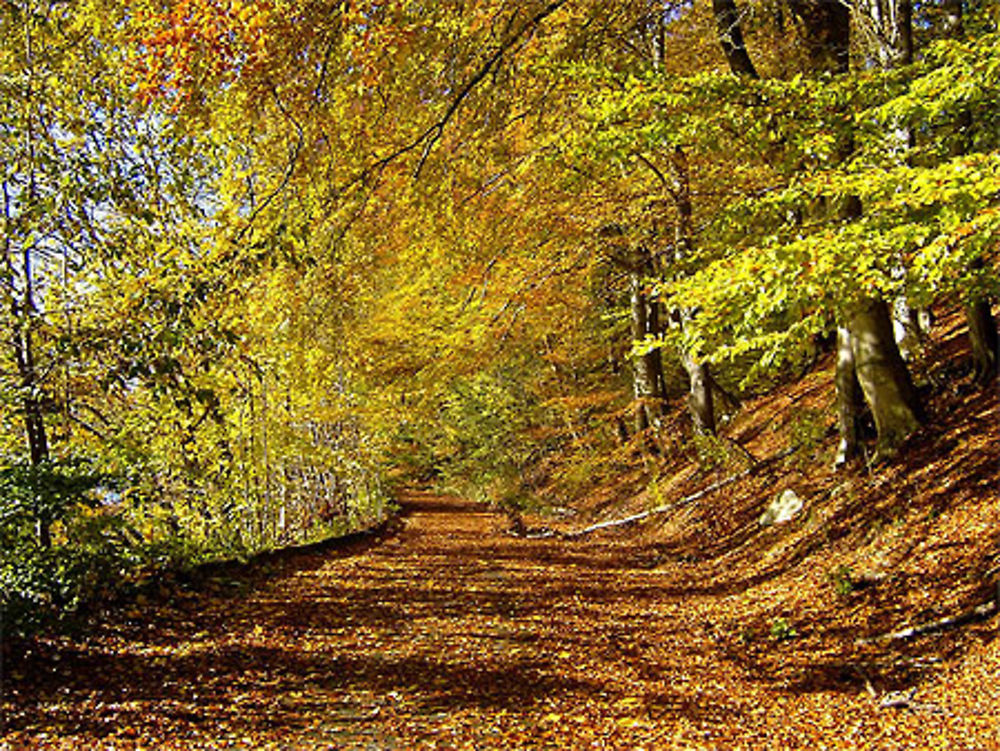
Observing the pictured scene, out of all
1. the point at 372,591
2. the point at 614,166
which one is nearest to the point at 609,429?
the point at 614,166

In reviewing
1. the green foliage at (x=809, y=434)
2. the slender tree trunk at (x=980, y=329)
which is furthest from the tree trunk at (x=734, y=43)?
the green foliage at (x=809, y=434)

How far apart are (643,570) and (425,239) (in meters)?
5.53

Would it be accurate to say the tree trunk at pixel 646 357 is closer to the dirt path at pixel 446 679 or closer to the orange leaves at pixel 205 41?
the dirt path at pixel 446 679

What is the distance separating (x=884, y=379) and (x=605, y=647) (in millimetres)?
4495

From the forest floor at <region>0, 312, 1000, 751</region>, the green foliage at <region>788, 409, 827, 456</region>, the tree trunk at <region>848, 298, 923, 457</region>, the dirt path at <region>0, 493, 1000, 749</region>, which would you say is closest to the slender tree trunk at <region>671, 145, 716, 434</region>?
the green foliage at <region>788, 409, 827, 456</region>

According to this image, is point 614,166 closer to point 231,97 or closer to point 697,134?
point 697,134

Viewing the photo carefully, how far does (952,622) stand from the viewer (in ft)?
16.9

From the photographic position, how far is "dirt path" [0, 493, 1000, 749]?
4352 millimetres

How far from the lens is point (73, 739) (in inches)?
165

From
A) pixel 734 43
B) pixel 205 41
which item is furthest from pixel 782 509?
pixel 205 41

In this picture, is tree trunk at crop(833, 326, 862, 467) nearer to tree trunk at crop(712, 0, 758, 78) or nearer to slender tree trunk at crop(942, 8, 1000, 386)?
slender tree trunk at crop(942, 8, 1000, 386)

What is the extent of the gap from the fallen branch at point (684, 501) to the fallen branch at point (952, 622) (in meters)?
6.00

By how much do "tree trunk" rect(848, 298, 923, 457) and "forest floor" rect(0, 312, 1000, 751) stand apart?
24 cm

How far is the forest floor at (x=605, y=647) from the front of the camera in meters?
4.43
